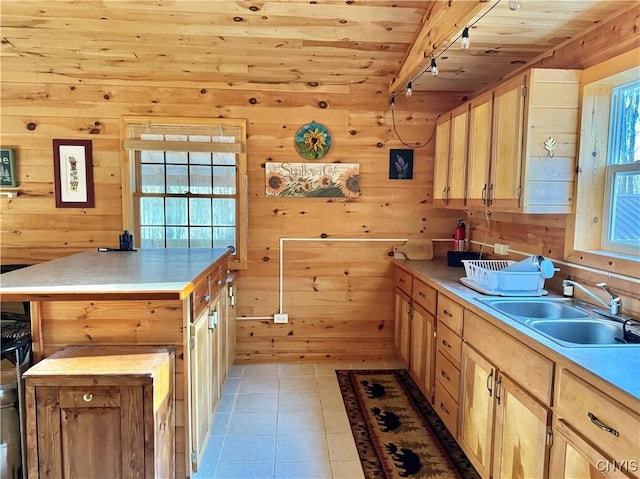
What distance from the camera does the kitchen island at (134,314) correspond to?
1.66m

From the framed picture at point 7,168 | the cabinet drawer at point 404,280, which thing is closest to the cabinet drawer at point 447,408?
the cabinet drawer at point 404,280

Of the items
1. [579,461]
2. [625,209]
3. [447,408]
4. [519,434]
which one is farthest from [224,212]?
[579,461]

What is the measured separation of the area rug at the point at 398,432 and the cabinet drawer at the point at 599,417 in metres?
1.04

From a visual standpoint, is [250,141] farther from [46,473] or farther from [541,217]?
[46,473]

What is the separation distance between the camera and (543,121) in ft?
7.08

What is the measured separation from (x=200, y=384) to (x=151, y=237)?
1840 mm

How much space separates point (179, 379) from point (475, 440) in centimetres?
149

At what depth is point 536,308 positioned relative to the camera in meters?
2.15

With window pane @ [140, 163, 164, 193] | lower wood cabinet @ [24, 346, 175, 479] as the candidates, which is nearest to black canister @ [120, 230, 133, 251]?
window pane @ [140, 163, 164, 193]

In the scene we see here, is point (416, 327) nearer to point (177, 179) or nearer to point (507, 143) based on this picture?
point (507, 143)

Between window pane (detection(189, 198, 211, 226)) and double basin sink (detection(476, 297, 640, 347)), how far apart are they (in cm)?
238

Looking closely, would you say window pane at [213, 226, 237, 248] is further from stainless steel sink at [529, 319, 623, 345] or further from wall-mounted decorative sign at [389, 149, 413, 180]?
stainless steel sink at [529, 319, 623, 345]

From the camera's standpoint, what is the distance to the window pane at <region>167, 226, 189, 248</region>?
11.6ft

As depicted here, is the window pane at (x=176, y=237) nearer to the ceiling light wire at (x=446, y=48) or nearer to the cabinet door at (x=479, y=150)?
the ceiling light wire at (x=446, y=48)
